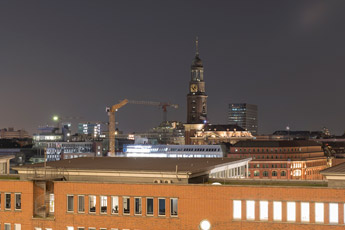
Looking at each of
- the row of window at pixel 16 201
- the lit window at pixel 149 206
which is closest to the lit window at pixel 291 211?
the lit window at pixel 149 206

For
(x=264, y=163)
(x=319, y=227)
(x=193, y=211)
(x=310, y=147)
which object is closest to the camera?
(x=319, y=227)

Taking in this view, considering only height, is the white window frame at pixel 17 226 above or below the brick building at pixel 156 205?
below

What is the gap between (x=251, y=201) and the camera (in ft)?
155

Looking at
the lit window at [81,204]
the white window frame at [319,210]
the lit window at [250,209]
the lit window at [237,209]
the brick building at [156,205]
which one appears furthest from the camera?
the lit window at [81,204]

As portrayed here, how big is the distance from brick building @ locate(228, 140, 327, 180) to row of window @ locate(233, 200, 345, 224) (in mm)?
126482

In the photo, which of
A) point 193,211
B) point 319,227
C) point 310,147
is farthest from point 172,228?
point 310,147

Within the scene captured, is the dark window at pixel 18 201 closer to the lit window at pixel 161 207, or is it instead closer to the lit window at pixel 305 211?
the lit window at pixel 161 207

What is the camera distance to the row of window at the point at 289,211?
44719 millimetres

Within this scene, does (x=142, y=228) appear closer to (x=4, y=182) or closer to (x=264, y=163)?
(x=4, y=182)

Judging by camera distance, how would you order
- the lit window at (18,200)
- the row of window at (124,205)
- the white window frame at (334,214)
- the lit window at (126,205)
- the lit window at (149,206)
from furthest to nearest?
the lit window at (18,200) < the lit window at (126,205) < the lit window at (149,206) < the row of window at (124,205) < the white window frame at (334,214)

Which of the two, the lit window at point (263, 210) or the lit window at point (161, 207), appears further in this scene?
the lit window at point (161, 207)

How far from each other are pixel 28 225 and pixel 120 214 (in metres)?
9.63

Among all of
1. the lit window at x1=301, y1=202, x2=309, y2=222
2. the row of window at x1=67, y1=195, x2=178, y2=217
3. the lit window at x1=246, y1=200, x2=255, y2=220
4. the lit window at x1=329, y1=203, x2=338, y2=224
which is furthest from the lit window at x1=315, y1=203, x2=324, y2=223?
the row of window at x1=67, y1=195, x2=178, y2=217

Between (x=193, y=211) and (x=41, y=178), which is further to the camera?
(x=41, y=178)
